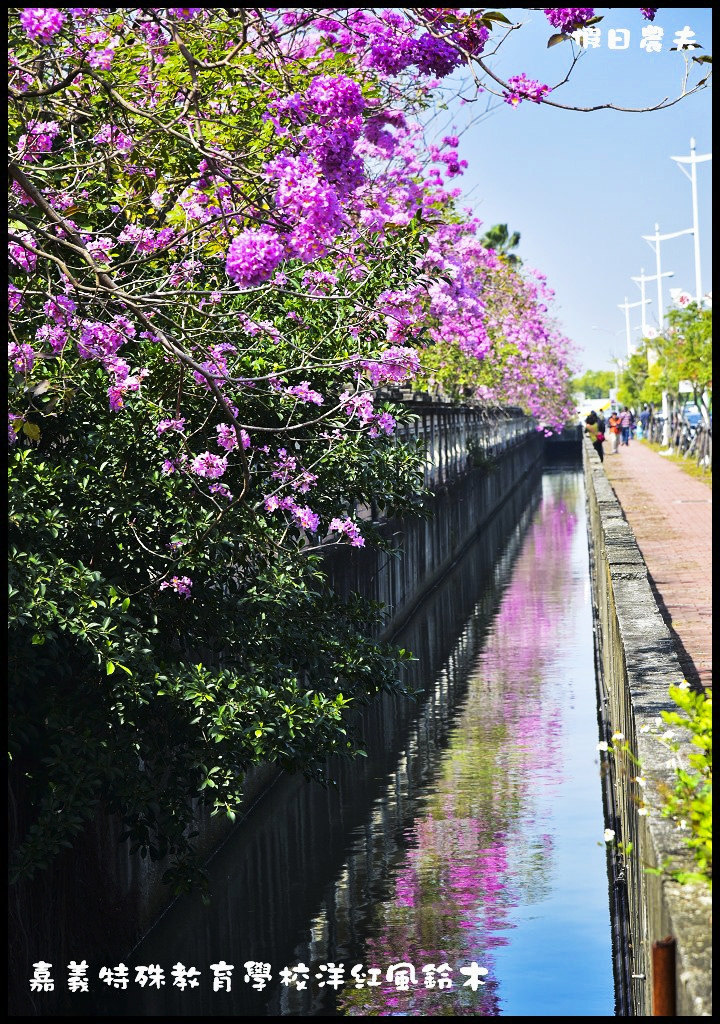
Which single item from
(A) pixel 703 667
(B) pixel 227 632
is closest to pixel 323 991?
(B) pixel 227 632

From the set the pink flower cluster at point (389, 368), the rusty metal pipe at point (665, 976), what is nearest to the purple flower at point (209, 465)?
the pink flower cluster at point (389, 368)

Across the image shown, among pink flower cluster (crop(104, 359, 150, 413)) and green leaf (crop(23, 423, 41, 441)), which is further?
pink flower cluster (crop(104, 359, 150, 413))

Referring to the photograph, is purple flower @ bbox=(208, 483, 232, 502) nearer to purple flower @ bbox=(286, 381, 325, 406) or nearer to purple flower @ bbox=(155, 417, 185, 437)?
purple flower @ bbox=(155, 417, 185, 437)

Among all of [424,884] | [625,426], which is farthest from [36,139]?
[625,426]

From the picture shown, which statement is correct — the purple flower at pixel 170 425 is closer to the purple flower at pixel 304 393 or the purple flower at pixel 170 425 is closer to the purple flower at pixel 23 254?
the purple flower at pixel 304 393

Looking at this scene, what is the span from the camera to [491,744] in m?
15.2

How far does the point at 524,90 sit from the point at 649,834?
3247 mm

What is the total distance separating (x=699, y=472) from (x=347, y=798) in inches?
1120

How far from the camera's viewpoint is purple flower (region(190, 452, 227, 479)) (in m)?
7.34

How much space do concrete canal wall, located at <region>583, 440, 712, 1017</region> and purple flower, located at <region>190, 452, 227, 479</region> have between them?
2.22 meters

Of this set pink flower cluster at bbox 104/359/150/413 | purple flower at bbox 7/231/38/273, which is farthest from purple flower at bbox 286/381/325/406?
purple flower at bbox 7/231/38/273

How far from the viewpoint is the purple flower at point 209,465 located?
7344mm

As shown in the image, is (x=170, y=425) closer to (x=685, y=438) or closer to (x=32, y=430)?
(x=32, y=430)

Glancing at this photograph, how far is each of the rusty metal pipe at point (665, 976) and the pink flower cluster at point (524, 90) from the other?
360cm
